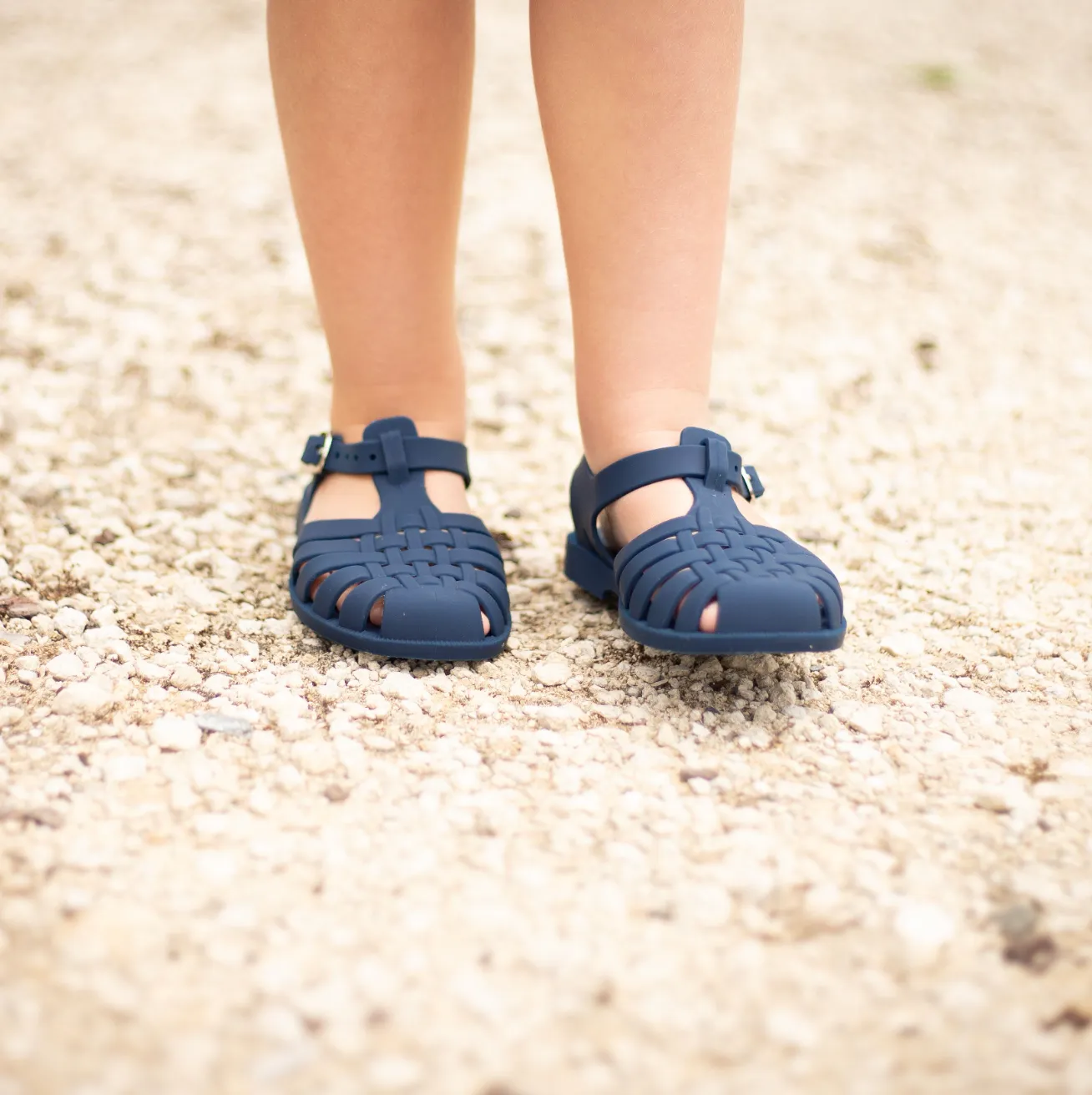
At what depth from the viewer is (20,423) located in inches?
64.5

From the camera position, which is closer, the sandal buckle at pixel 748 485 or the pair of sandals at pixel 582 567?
the pair of sandals at pixel 582 567

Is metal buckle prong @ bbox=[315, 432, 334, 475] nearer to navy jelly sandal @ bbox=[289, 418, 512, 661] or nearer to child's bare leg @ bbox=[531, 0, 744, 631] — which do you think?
navy jelly sandal @ bbox=[289, 418, 512, 661]

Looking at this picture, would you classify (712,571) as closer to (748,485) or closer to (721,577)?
(721,577)

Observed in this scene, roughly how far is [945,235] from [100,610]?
7.51ft

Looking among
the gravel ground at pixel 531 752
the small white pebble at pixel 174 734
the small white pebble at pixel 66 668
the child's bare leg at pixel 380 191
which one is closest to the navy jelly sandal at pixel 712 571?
the gravel ground at pixel 531 752

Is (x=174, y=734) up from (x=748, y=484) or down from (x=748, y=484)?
down

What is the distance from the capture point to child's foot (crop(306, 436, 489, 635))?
3.84 feet

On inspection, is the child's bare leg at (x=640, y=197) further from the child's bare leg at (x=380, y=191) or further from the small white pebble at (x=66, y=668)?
the small white pebble at (x=66, y=668)

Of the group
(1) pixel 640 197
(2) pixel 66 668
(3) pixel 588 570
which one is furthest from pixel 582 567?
(2) pixel 66 668

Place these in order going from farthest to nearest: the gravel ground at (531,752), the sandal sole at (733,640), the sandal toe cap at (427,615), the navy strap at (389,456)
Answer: the navy strap at (389,456) < the sandal toe cap at (427,615) < the sandal sole at (733,640) < the gravel ground at (531,752)

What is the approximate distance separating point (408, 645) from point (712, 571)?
31 cm

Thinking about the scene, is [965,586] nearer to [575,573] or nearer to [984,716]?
[984,716]

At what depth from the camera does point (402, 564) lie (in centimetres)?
108

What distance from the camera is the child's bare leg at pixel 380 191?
3.40ft
